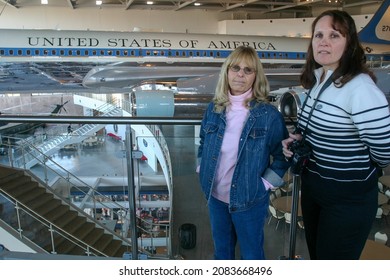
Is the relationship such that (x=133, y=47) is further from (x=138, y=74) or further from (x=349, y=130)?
(x=349, y=130)

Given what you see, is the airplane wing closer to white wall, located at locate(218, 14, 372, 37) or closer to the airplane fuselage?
the airplane fuselage

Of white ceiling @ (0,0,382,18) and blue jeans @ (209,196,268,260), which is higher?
white ceiling @ (0,0,382,18)

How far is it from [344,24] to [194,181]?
193 cm

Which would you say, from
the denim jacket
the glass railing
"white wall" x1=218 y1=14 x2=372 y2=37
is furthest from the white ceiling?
the denim jacket

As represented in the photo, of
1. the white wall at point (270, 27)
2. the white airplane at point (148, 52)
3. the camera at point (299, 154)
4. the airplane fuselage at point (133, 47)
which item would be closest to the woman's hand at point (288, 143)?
the camera at point (299, 154)

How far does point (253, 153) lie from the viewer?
1838 millimetres

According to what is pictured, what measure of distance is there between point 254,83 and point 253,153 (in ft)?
1.25

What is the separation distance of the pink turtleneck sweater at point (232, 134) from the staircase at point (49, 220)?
185cm

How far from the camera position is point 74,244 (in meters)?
5.16

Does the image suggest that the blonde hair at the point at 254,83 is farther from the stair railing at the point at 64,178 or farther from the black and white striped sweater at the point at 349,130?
the stair railing at the point at 64,178

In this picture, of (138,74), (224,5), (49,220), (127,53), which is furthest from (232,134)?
(224,5)

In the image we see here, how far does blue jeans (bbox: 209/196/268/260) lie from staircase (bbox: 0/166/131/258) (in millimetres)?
1581

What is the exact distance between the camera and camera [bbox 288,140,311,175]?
1660 millimetres

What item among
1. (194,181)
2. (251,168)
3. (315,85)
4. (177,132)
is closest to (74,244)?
(194,181)
